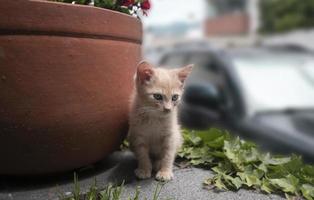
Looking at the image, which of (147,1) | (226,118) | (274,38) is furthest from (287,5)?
(147,1)

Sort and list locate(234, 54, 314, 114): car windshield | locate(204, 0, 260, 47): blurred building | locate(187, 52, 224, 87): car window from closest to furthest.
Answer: locate(234, 54, 314, 114): car windshield, locate(187, 52, 224, 87): car window, locate(204, 0, 260, 47): blurred building

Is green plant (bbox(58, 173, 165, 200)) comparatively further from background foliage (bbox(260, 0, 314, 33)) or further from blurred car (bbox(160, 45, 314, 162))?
background foliage (bbox(260, 0, 314, 33))

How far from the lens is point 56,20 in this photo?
1.74 meters

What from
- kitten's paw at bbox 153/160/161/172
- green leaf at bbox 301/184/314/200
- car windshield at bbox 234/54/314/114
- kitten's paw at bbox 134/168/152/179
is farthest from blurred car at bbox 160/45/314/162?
kitten's paw at bbox 134/168/152/179

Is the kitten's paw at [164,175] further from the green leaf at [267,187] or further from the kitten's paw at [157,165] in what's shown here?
the green leaf at [267,187]

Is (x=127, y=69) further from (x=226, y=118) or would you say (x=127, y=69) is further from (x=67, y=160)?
(x=226, y=118)

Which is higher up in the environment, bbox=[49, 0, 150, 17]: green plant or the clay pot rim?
bbox=[49, 0, 150, 17]: green plant

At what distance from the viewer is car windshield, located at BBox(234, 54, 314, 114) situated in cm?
422

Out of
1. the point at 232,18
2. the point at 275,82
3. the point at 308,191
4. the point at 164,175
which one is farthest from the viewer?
the point at 232,18

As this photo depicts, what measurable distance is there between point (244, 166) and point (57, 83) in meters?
1.00

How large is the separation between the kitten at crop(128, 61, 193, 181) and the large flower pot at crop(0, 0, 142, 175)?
161 millimetres

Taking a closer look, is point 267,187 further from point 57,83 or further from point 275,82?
point 275,82

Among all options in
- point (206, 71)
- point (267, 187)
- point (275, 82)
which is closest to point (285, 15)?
point (206, 71)

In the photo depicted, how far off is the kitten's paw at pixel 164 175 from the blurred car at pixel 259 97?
1.78 metres
